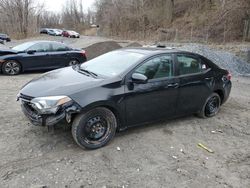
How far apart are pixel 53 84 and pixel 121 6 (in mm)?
48258

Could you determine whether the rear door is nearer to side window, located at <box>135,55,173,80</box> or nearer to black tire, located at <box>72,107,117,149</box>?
side window, located at <box>135,55,173,80</box>

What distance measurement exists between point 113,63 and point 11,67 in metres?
6.75

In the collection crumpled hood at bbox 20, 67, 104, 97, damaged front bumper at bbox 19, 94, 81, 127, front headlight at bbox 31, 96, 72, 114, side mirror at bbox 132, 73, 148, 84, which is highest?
side mirror at bbox 132, 73, 148, 84

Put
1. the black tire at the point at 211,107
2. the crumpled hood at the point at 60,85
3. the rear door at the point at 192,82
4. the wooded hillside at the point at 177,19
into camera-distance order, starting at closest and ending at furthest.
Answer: the crumpled hood at the point at 60,85 → the rear door at the point at 192,82 → the black tire at the point at 211,107 → the wooded hillside at the point at 177,19

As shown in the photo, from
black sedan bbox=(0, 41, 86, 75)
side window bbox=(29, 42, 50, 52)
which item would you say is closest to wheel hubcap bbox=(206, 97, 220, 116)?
black sedan bbox=(0, 41, 86, 75)

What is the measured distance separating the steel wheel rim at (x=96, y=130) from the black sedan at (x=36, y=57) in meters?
7.24

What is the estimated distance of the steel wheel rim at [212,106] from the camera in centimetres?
582

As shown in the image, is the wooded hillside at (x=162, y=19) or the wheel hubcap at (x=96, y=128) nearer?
the wheel hubcap at (x=96, y=128)

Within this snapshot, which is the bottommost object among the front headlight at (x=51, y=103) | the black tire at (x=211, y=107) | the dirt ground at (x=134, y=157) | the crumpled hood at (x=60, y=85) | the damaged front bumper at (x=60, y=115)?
the dirt ground at (x=134, y=157)

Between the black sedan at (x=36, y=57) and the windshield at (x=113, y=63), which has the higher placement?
the windshield at (x=113, y=63)

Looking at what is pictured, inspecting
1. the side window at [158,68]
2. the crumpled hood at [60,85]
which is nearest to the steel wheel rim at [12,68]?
the crumpled hood at [60,85]

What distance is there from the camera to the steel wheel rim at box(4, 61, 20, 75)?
1004 cm

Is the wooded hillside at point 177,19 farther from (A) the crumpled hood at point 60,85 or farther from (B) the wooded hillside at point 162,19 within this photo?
(A) the crumpled hood at point 60,85

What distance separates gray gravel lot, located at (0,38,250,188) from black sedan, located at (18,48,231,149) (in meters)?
0.31
